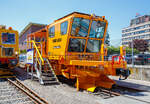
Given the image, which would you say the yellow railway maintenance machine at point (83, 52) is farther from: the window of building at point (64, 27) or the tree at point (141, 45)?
the tree at point (141, 45)

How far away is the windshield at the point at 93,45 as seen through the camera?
30.1ft

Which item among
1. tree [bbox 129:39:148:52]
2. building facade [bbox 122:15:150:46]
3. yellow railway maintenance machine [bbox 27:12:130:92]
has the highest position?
building facade [bbox 122:15:150:46]

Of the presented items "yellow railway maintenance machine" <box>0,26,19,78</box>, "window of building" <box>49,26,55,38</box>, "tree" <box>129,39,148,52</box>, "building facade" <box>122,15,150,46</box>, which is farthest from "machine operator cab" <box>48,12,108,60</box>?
"building facade" <box>122,15,150,46</box>

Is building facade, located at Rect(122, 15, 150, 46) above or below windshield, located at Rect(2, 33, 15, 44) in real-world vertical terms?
above

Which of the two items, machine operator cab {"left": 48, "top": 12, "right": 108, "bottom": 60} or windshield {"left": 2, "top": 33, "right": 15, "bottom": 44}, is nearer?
machine operator cab {"left": 48, "top": 12, "right": 108, "bottom": 60}

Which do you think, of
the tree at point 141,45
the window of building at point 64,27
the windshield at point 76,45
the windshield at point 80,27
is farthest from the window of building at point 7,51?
the tree at point 141,45

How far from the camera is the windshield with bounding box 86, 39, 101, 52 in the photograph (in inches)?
361

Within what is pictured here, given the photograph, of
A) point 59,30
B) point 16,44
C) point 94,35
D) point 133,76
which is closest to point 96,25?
point 94,35

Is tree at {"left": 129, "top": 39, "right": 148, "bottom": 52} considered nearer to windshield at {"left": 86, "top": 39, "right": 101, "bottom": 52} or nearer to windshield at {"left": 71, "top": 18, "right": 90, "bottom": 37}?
windshield at {"left": 86, "top": 39, "right": 101, "bottom": 52}

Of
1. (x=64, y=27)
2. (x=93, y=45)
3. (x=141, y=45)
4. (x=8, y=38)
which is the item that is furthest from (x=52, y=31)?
(x=141, y=45)

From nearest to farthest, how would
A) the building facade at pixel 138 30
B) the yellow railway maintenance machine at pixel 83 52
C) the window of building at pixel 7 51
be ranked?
the yellow railway maintenance machine at pixel 83 52, the window of building at pixel 7 51, the building facade at pixel 138 30

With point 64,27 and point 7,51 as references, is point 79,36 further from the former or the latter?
point 7,51

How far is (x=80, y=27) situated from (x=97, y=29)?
1227mm

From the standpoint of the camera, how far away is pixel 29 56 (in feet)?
32.7
